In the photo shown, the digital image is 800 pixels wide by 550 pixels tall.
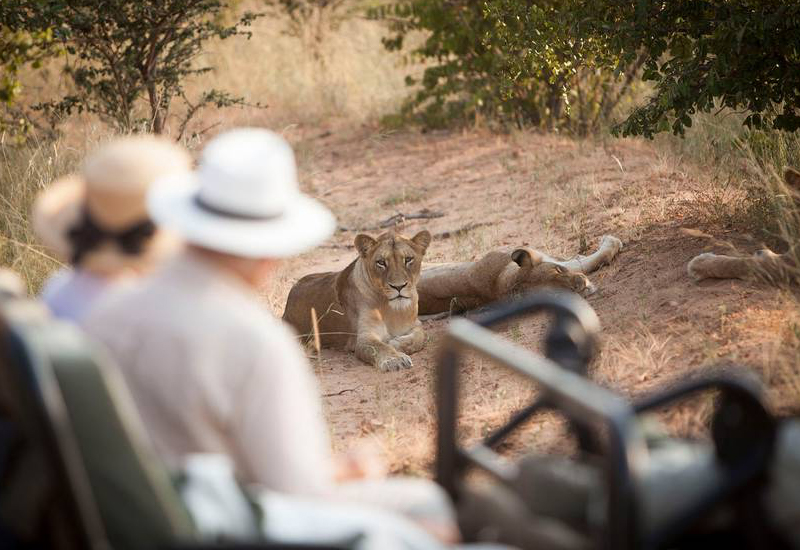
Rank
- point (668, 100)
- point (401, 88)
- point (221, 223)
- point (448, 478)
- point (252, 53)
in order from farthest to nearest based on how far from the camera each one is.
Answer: point (252, 53)
point (401, 88)
point (668, 100)
point (448, 478)
point (221, 223)

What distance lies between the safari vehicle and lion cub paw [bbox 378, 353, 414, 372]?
3842 mm

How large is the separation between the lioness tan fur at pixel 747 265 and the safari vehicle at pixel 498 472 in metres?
2.76

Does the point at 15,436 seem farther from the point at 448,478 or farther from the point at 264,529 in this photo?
the point at 448,478

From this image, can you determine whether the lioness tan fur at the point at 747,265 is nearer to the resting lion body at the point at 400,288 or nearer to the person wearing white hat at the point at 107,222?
the resting lion body at the point at 400,288

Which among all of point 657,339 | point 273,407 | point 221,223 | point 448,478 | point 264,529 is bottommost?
point 657,339

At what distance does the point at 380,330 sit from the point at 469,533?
4.85 m

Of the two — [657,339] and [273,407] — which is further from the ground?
[273,407]

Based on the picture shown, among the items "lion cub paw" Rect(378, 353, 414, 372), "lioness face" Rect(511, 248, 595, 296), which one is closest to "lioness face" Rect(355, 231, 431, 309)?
"lion cub paw" Rect(378, 353, 414, 372)

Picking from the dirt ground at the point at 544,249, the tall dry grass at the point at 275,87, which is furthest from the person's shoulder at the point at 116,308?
the tall dry grass at the point at 275,87

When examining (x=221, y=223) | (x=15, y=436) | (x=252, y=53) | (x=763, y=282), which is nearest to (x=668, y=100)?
(x=763, y=282)

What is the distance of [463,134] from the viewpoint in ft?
37.9

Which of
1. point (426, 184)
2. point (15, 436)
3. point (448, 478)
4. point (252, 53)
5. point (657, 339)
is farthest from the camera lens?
point (252, 53)

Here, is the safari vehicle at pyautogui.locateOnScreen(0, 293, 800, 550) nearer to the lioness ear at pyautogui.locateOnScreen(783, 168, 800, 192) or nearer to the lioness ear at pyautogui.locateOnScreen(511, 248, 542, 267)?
the lioness ear at pyautogui.locateOnScreen(783, 168, 800, 192)

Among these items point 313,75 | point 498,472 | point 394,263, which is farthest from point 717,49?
point 313,75
